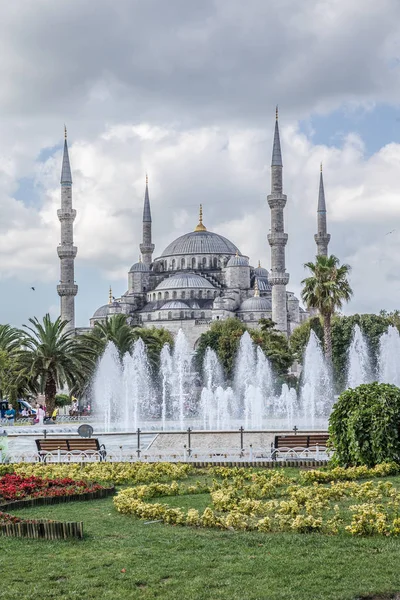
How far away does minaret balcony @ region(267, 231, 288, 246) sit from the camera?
174ft

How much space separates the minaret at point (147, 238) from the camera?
2913 inches

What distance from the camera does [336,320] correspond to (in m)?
43.5

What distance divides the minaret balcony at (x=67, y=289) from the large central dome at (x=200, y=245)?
28453mm

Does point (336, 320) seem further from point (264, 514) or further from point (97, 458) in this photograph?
point (264, 514)

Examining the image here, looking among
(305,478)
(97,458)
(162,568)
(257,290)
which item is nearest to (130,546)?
(162,568)

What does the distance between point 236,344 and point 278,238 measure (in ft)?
29.8

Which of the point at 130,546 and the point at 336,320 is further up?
the point at 336,320

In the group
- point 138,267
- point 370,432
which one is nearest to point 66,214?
point 138,267

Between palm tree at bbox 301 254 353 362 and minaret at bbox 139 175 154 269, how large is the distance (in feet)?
148

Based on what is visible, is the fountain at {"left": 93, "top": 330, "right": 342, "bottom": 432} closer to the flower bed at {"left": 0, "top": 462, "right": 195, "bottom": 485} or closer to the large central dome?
the flower bed at {"left": 0, "top": 462, "right": 195, "bottom": 485}

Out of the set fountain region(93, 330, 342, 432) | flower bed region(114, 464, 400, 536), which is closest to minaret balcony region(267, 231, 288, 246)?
fountain region(93, 330, 342, 432)

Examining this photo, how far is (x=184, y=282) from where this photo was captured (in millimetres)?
74750

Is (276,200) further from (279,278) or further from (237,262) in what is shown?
(237,262)

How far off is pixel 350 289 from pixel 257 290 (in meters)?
41.7
